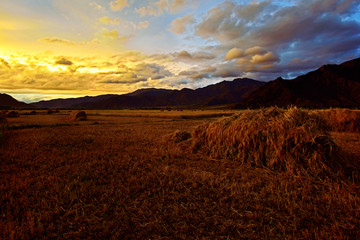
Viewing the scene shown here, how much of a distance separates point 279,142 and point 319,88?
544 ft

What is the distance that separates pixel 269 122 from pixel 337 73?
18832cm

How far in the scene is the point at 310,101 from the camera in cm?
11381

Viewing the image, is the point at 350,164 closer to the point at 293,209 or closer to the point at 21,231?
the point at 293,209

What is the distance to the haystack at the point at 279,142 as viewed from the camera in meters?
5.09

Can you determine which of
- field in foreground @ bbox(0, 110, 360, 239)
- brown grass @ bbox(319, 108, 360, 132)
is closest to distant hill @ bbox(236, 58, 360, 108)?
brown grass @ bbox(319, 108, 360, 132)

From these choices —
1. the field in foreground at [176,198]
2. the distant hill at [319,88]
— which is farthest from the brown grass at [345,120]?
the distant hill at [319,88]

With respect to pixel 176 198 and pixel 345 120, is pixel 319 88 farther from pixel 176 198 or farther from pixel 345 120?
pixel 176 198

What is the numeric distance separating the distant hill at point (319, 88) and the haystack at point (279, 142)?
11955 cm

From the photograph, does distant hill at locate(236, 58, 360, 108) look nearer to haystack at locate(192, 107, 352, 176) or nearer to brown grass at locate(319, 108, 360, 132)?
brown grass at locate(319, 108, 360, 132)

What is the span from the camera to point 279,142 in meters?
5.74

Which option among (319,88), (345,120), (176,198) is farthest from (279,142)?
(319,88)

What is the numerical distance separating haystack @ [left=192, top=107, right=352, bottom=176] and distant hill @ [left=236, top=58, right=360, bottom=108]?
11955 centimetres

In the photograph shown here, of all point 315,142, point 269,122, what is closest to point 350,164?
point 315,142

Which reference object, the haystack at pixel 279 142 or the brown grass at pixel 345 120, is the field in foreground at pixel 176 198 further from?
the brown grass at pixel 345 120
